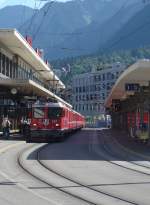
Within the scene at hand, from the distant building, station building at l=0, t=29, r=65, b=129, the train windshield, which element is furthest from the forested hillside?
the train windshield

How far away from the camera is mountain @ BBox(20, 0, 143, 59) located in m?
82.8

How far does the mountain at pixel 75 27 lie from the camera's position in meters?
82.8

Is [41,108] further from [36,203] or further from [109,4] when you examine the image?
[109,4]

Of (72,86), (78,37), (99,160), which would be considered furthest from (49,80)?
(99,160)

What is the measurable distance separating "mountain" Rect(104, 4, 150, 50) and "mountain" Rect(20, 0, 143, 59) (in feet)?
6.86

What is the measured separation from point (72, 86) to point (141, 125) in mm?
113972

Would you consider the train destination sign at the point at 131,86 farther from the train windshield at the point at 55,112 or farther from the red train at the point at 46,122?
the train windshield at the point at 55,112

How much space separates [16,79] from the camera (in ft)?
157

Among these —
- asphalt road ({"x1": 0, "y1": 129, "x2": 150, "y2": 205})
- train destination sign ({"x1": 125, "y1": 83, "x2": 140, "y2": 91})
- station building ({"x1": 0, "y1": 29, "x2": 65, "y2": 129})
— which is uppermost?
station building ({"x1": 0, "y1": 29, "x2": 65, "y2": 129})

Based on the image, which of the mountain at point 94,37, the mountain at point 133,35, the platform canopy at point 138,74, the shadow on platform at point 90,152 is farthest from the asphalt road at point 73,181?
the mountain at point 94,37

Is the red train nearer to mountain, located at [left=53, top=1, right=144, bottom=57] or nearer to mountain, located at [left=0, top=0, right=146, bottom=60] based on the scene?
mountain, located at [left=0, top=0, right=146, bottom=60]

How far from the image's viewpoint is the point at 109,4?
367ft

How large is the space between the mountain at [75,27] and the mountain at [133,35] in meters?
2.09

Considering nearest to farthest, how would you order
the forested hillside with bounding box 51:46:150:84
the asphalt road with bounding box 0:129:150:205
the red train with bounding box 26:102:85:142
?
the asphalt road with bounding box 0:129:150:205 → the red train with bounding box 26:102:85:142 → the forested hillside with bounding box 51:46:150:84
